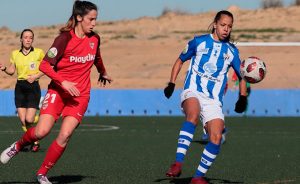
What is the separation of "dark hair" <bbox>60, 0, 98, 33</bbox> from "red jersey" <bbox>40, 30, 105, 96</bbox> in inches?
2.5

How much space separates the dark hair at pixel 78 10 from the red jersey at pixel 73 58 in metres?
0.06

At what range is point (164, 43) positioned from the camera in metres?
77.9

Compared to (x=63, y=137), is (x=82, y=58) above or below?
above

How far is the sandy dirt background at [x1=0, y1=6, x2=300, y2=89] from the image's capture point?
63.2m

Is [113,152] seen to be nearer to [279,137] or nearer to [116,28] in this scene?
[279,137]

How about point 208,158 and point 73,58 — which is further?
point 208,158

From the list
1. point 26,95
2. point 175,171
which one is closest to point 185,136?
point 175,171

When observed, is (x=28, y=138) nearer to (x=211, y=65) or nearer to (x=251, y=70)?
(x=211, y=65)

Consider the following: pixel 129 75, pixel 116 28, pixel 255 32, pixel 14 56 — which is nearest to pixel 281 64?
pixel 129 75

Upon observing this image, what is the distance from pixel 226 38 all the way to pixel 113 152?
18.2 ft

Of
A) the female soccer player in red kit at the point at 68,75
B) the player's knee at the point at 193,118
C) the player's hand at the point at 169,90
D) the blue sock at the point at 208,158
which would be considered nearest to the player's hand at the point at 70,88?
the female soccer player in red kit at the point at 68,75

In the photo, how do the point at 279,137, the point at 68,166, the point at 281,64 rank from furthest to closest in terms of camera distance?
the point at 281,64, the point at 279,137, the point at 68,166

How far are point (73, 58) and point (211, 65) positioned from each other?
5.52 feet

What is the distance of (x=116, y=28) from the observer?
93.5m
